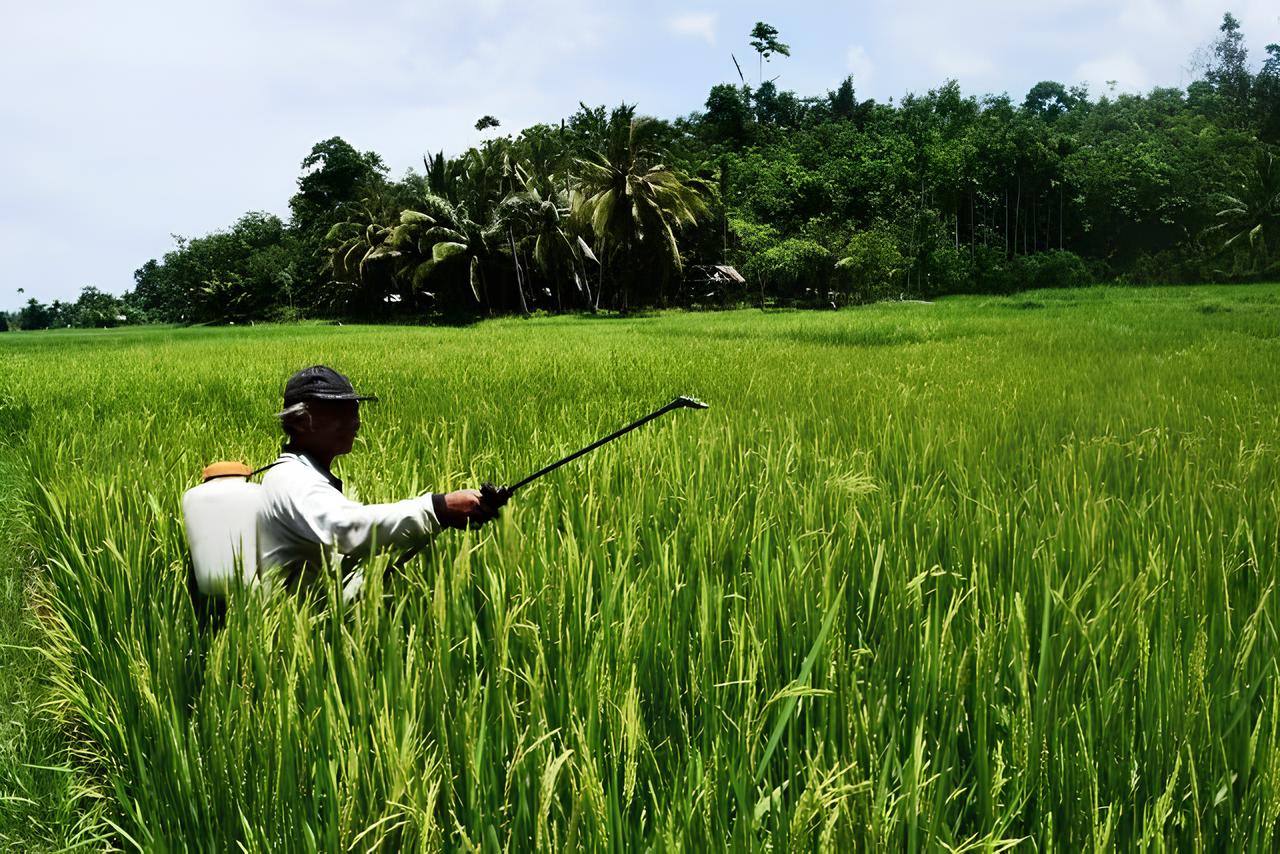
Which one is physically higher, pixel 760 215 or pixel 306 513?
pixel 760 215

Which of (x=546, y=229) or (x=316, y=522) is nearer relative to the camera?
(x=316, y=522)

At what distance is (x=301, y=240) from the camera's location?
4775 centimetres

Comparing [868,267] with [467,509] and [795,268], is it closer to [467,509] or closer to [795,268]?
[795,268]

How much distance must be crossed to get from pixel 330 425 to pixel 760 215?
38.4 meters

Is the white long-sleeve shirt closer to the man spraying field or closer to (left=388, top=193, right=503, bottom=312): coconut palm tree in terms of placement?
the man spraying field

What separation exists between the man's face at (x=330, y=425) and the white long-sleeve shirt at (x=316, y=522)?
45mm

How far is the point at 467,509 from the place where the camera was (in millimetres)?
1422

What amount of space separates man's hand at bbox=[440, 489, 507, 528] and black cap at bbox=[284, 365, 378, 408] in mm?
355

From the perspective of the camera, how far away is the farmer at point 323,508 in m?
1.44

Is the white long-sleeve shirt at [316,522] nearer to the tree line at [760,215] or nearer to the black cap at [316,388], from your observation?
the black cap at [316,388]

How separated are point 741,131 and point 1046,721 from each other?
50.0m

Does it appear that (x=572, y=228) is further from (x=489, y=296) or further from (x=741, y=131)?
(x=741, y=131)

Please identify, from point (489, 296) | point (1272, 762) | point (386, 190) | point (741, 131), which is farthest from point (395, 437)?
point (741, 131)

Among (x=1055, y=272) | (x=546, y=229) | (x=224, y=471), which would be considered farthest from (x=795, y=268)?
(x=224, y=471)
